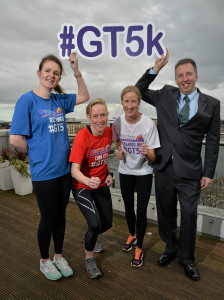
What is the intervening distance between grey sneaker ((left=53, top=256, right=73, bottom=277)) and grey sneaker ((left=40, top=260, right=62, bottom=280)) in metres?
0.05

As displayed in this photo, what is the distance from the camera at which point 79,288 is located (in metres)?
1.74

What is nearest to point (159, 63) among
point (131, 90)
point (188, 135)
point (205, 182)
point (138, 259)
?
point (131, 90)

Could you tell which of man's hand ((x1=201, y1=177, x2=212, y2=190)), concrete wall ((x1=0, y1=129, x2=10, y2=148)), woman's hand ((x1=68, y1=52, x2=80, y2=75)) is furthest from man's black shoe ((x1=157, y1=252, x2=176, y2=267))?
concrete wall ((x1=0, y1=129, x2=10, y2=148))

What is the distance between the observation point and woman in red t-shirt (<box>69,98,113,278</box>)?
1.72 metres

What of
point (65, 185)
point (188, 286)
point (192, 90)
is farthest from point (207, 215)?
point (65, 185)

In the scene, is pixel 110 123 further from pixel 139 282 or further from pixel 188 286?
pixel 188 286

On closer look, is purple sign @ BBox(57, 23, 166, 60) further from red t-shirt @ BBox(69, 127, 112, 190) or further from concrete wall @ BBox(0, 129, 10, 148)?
concrete wall @ BBox(0, 129, 10, 148)

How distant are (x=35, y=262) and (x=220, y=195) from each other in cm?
5725

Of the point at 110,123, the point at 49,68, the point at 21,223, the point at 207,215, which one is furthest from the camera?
the point at 21,223

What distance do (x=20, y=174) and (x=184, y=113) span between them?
3126 millimetres

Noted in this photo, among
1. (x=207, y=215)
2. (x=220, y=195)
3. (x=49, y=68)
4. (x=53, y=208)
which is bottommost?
(x=220, y=195)

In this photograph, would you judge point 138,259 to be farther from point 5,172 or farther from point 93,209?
point 5,172

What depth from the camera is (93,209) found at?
5.81 feet

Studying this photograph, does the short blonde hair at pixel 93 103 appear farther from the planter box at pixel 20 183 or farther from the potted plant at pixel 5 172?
the potted plant at pixel 5 172
